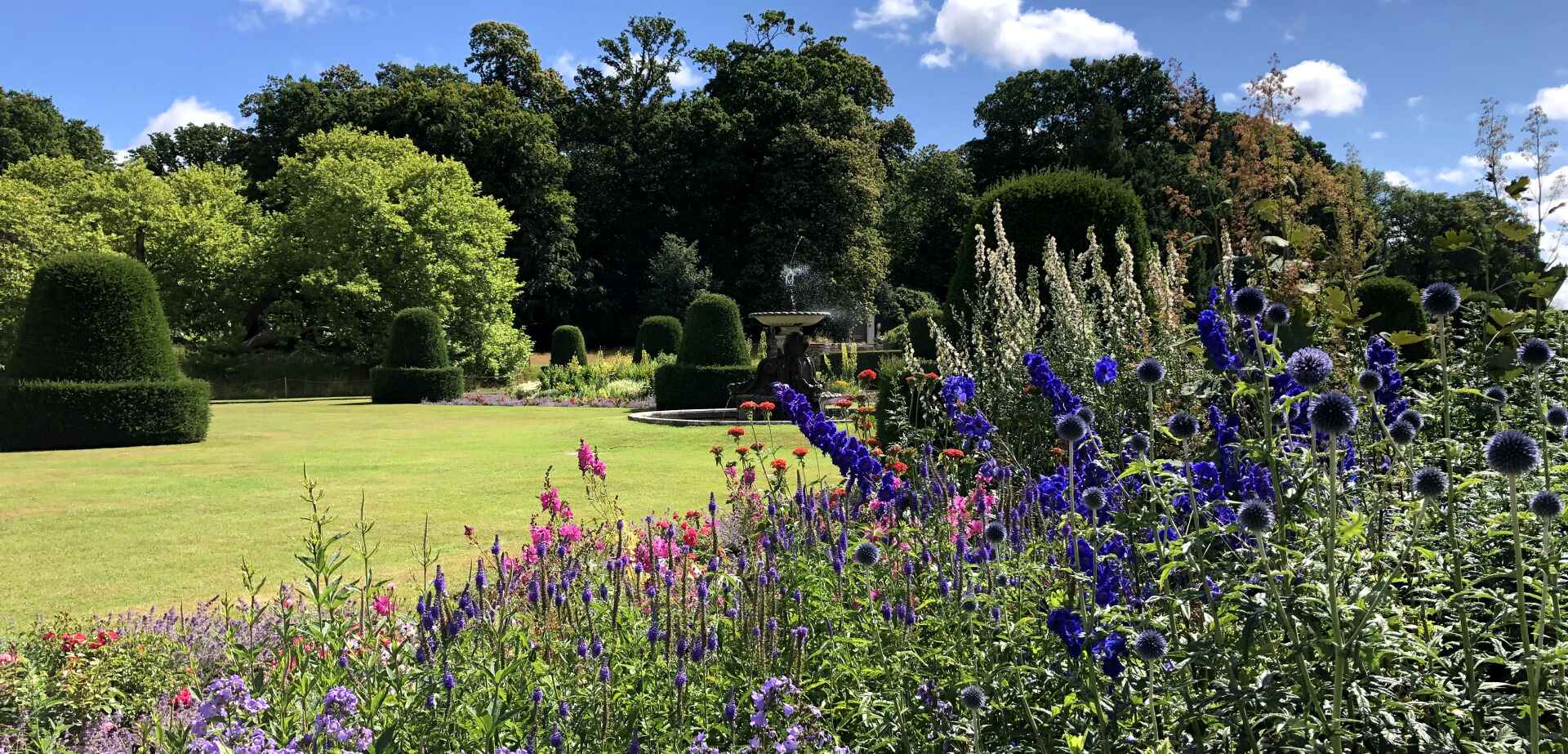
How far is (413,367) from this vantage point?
76.9ft

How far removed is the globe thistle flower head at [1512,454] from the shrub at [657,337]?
2716cm

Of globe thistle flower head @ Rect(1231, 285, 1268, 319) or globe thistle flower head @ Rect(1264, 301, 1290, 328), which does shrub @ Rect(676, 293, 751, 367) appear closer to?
globe thistle flower head @ Rect(1264, 301, 1290, 328)

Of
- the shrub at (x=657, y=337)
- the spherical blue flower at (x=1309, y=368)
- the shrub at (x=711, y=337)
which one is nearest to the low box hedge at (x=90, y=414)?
the shrub at (x=711, y=337)

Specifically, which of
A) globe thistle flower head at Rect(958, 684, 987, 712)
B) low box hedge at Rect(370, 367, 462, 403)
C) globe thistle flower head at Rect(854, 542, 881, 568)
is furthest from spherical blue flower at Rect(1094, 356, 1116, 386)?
low box hedge at Rect(370, 367, 462, 403)

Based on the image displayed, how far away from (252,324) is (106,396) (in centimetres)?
2324

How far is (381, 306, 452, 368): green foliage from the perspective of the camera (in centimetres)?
2338

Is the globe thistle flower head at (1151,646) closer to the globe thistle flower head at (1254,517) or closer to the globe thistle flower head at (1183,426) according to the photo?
the globe thistle flower head at (1254,517)

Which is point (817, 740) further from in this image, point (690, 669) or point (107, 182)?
point (107, 182)

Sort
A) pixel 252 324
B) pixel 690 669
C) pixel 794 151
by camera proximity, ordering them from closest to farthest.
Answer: pixel 690 669
pixel 252 324
pixel 794 151

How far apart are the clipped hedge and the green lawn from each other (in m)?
2.57

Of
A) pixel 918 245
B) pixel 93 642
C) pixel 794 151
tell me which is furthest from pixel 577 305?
pixel 93 642

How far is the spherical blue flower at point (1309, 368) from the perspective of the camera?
74.0 inches

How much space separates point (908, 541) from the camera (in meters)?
3.49

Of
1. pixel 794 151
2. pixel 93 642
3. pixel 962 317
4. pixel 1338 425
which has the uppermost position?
pixel 794 151
